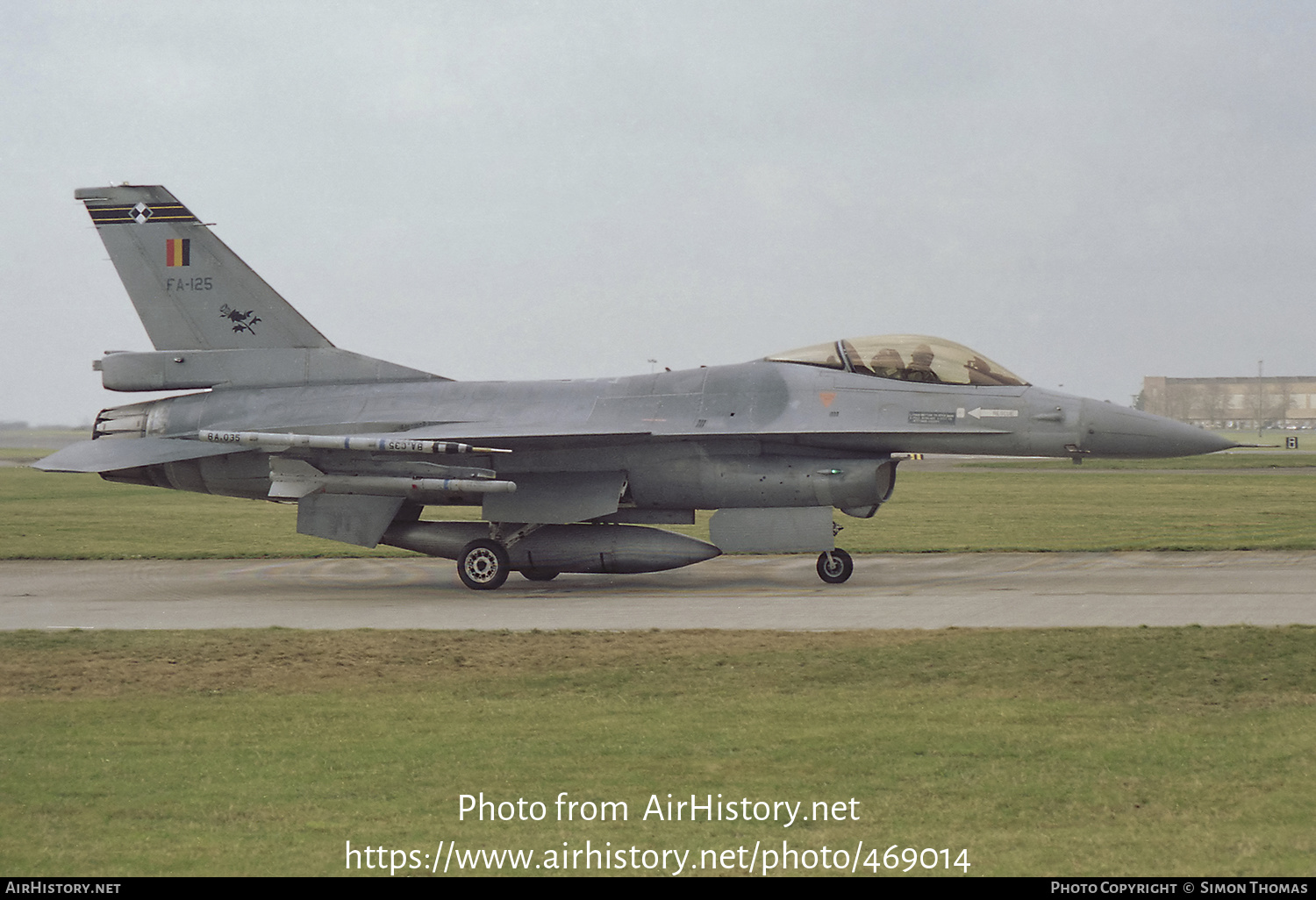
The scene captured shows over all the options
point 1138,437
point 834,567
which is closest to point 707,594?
point 834,567

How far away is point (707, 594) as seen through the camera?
1531 centimetres

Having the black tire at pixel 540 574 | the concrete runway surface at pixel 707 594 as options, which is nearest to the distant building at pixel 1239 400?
the concrete runway surface at pixel 707 594

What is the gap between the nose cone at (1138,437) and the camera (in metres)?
15.5

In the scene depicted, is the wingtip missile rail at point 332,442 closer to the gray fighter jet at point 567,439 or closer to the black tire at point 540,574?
the gray fighter jet at point 567,439

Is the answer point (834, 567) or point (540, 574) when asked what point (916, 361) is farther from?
point (540, 574)

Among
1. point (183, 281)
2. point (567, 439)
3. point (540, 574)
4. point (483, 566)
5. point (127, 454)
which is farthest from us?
point (183, 281)

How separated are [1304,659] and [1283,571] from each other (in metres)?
7.22

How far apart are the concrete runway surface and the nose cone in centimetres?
171

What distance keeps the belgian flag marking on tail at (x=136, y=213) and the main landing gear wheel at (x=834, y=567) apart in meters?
10.9

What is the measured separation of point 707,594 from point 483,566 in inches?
130

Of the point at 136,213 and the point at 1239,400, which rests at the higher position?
the point at 1239,400

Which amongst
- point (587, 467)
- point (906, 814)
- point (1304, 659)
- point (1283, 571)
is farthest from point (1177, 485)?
point (906, 814)

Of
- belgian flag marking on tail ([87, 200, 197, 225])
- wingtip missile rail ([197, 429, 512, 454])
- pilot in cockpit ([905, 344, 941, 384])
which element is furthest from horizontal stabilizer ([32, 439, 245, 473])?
pilot in cockpit ([905, 344, 941, 384])

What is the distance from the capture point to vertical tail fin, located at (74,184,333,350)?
18.1m
